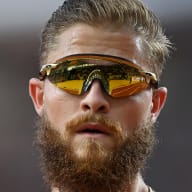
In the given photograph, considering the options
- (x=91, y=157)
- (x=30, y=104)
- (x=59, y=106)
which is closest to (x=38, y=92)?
(x=59, y=106)

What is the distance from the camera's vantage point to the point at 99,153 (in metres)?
0.77

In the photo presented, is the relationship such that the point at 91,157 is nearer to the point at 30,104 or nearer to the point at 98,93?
the point at 98,93

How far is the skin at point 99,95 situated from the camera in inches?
31.3

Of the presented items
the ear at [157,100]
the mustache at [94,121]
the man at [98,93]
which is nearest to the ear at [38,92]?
the man at [98,93]

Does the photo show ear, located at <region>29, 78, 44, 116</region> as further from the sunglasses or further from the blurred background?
the blurred background

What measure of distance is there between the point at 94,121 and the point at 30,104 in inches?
47.2

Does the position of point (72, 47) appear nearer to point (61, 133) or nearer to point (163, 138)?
point (61, 133)

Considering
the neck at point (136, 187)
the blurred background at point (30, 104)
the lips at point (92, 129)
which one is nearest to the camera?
the lips at point (92, 129)

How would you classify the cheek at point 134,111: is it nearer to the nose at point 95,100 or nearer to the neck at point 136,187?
the nose at point 95,100

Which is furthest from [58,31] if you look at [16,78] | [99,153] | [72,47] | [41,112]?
[16,78]

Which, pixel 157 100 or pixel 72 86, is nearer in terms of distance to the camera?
pixel 72 86

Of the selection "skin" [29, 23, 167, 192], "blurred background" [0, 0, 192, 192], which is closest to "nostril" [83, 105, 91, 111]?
"skin" [29, 23, 167, 192]

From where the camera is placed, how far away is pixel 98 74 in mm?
803

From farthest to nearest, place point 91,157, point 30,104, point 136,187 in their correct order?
point 30,104
point 136,187
point 91,157
